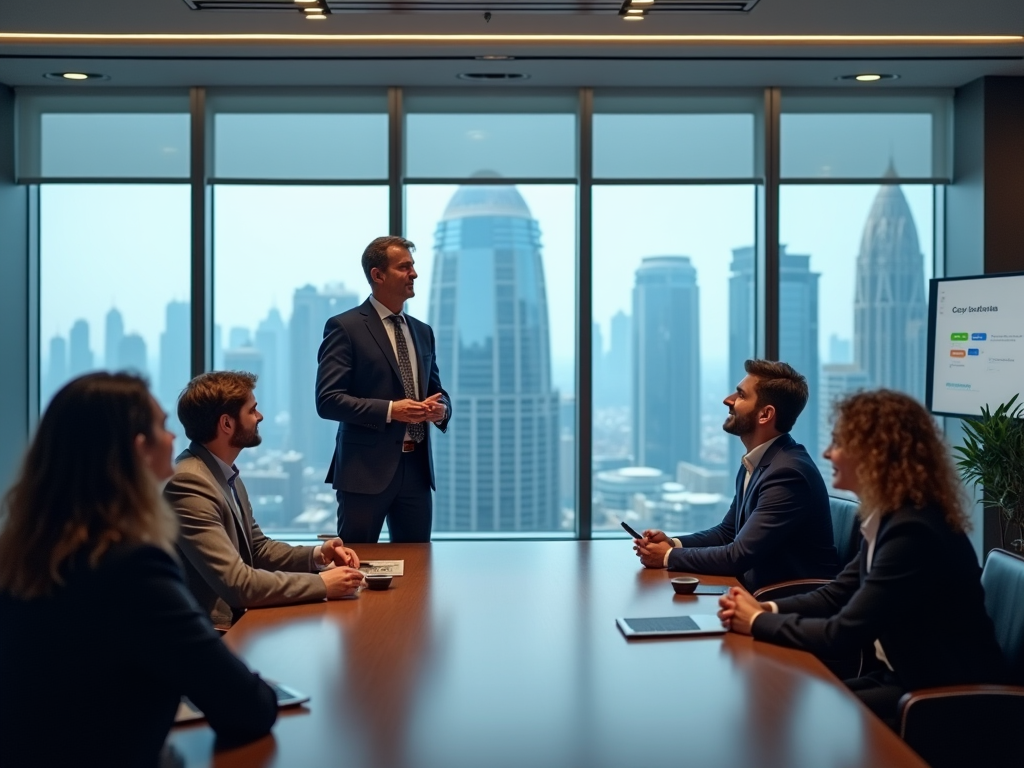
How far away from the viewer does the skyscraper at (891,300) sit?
21.8 feet

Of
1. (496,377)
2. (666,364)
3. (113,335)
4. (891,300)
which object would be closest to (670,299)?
(666,364)

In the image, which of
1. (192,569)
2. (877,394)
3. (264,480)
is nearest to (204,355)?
(264,480)

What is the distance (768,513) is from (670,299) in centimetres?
341

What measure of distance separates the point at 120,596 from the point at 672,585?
1769 millimetres

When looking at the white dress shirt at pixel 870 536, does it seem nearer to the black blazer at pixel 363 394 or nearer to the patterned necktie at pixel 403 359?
the black blazer at pixel 363 394

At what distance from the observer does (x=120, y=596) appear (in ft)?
5.62

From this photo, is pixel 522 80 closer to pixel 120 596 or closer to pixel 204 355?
pixel 204 355

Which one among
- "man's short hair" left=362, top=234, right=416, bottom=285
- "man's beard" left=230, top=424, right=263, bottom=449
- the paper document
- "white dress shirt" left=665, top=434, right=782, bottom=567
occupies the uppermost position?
"man's short hair" left=362, top=234, right=416, bottom=285

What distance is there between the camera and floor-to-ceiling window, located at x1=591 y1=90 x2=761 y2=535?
6520mm

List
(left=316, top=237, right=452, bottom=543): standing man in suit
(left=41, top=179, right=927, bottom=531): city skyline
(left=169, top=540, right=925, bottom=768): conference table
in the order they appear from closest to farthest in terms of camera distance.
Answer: (left=169, top=540, right=925, bottom=768): conference table < (left=316, top=237, right=452, bottom=543): standing man in suit < (left=41, top=179, right=927, bottom=531): city skyline

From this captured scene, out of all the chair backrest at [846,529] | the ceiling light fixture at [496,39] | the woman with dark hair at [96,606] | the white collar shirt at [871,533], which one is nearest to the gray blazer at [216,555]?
the woman with dark hair at [96,606]

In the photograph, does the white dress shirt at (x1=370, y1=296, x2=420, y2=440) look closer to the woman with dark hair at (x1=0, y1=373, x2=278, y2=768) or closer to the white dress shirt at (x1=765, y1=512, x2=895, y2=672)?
the white dress shirt at (x1=765, y1=512, x2=895, y2=672)

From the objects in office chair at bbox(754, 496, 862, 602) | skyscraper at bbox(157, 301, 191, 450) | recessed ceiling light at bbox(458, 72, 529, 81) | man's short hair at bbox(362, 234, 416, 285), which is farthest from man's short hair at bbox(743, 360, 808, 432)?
skyscraper at bbox(157, 301, 191, 450)

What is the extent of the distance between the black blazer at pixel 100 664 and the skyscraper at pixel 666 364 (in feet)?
16.5
